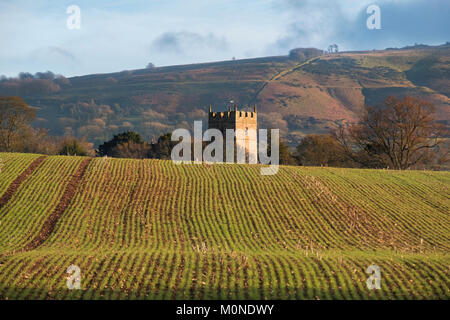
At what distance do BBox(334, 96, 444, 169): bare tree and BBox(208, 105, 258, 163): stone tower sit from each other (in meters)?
15.4

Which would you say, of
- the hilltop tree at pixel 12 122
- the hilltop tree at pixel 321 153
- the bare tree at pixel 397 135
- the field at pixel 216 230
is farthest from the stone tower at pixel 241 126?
the field at pixel 216 230

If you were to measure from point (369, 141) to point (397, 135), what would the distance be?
4547 mm

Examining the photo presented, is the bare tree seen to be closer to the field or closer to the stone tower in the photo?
the stone tower

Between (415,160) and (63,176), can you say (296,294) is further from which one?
(415,160)

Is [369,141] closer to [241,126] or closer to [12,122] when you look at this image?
[241,126]

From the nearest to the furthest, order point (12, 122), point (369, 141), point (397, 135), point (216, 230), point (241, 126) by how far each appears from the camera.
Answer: point (216, 230) < point (397, 135) < point (369, 141) < point (12, 122) < point (241, 126)

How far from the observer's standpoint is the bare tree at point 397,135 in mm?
81750

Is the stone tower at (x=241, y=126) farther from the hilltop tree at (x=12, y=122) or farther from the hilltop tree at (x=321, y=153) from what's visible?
the hilltop tree at (x=12, y=122)

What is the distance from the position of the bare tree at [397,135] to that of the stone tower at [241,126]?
50.4ft

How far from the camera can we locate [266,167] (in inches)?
2376

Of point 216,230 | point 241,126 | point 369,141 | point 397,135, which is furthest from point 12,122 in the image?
point 216,230

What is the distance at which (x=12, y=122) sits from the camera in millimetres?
92562

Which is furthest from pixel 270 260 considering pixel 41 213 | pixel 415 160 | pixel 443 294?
pixel 415 160

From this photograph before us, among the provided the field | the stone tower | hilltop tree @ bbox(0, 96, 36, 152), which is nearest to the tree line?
hilltop tree @ bbox(0, 96, 36, 152)
